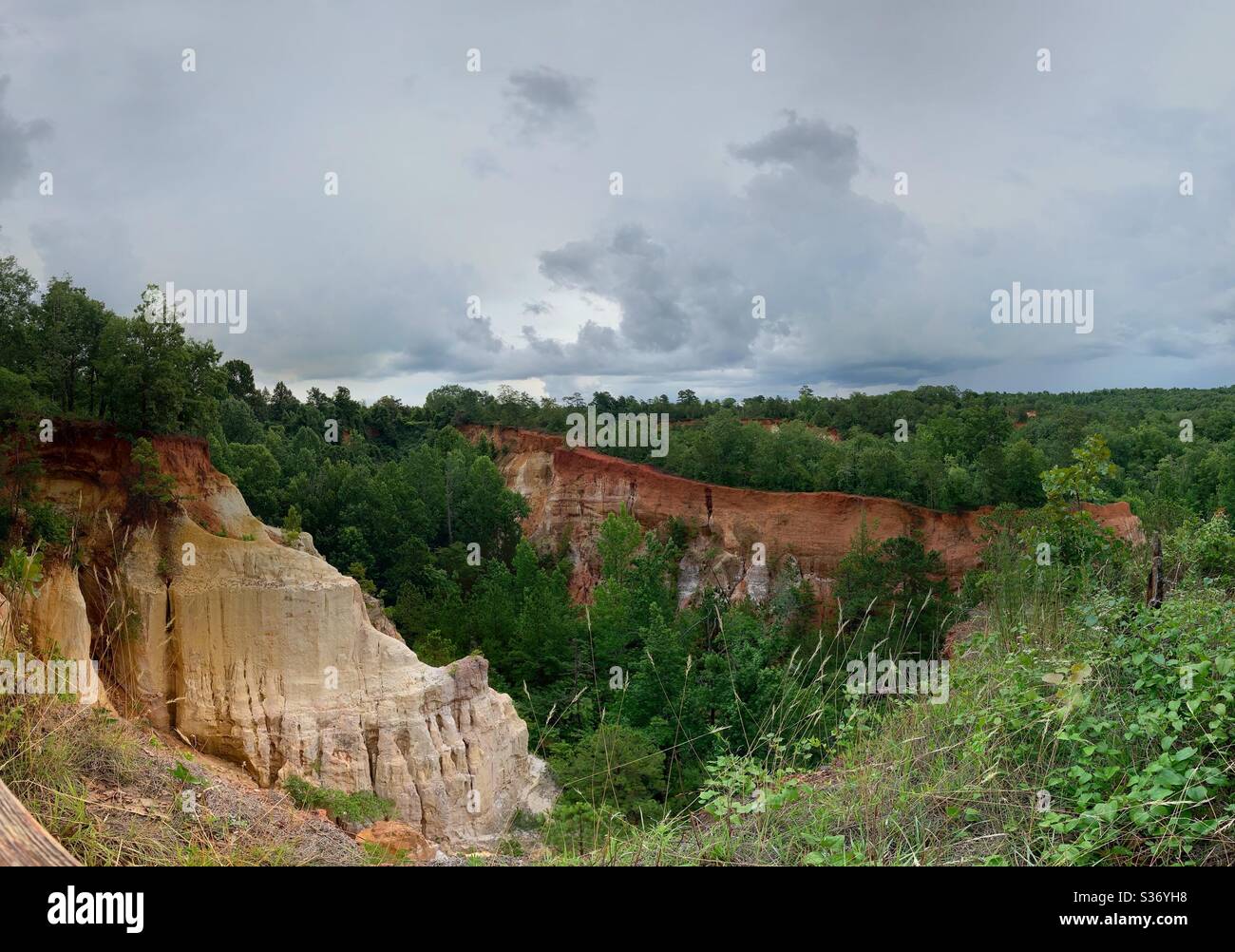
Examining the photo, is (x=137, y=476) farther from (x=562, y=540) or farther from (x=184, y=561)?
(x=562, y=540)

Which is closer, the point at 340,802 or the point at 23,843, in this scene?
the point at 23,843

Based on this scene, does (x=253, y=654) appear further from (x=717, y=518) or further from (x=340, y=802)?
(x=717, y=518)

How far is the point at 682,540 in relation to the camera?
90.5 ft

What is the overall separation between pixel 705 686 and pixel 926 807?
1060 cm

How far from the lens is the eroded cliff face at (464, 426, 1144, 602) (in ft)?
78.3

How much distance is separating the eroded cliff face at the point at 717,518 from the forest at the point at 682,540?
0.75 meters

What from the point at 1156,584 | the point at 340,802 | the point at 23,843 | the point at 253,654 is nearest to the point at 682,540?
the point at 253,654

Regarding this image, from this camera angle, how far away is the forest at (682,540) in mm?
4688

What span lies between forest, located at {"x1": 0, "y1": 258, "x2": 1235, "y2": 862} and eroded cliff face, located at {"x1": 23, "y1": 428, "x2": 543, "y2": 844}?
0.91 metres

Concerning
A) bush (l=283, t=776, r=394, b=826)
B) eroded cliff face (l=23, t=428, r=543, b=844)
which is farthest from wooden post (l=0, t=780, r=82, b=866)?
eroded cliff face (l=23, t=428, r=543, b=844)

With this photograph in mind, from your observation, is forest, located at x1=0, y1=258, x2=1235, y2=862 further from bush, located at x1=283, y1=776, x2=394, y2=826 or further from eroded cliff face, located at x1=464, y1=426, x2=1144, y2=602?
bush, located at x1=283, y1=776, x2=394, y2=826

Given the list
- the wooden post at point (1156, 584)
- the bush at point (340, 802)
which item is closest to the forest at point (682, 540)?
the wooden post at point (1156, 584)

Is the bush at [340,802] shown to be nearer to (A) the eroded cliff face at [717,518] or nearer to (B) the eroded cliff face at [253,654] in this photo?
(B) the eroded cliff face at [253,654]

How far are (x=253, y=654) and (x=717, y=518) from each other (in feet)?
62.7
